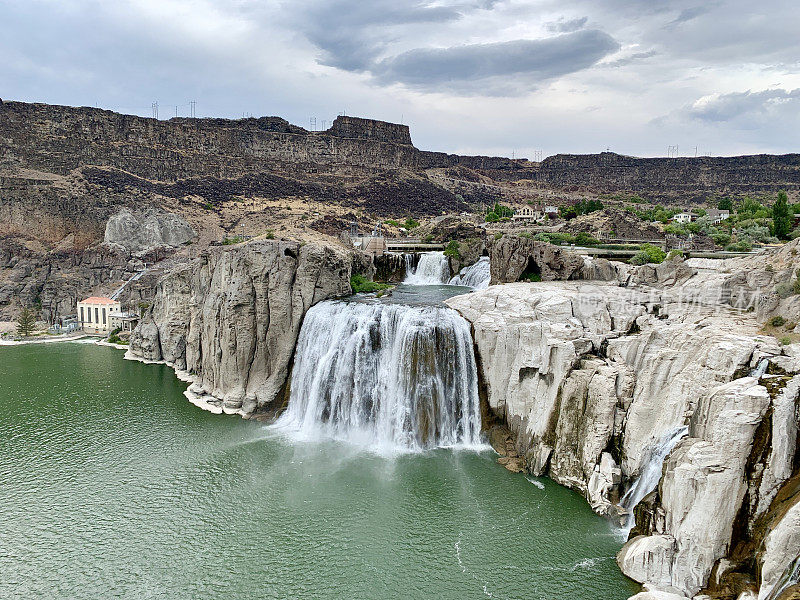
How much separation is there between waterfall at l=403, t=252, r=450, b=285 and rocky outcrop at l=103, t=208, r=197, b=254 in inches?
1505

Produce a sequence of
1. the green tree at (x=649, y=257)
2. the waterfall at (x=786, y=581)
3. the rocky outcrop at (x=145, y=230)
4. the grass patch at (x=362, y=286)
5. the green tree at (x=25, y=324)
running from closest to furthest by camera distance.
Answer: the waterfall at (x=786, y=581)
the green tree at (x=649, y=257)
the grass patch at (x=362, y=286)
the green tree at (x=25, y=324)
the rocky outcrop at (x=145, y=230)

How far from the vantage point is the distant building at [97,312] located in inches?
2058

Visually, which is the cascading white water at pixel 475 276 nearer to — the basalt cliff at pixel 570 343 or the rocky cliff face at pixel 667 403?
the basalt cliff at pixel 570 343

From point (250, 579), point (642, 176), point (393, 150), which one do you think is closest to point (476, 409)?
point (250, 579)

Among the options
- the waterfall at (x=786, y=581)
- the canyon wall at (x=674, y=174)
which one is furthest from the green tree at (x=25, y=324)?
the canyon wall at (x=674, y=174)

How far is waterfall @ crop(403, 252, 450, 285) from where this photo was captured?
153 feet

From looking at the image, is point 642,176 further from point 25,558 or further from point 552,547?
point 25,558

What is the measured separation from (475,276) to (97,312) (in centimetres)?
3585

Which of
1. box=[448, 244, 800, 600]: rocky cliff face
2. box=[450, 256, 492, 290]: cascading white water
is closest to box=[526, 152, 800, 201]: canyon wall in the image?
box=[450, 256, 492, 290]: cascading white water

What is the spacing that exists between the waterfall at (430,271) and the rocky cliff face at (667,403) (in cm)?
1733

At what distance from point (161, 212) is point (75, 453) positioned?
180 ft

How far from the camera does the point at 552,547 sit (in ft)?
57.5

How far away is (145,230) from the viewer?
231 ft

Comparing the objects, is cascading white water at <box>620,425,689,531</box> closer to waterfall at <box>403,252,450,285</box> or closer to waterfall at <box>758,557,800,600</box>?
waterfall at <box>758,557,800,600</box>
